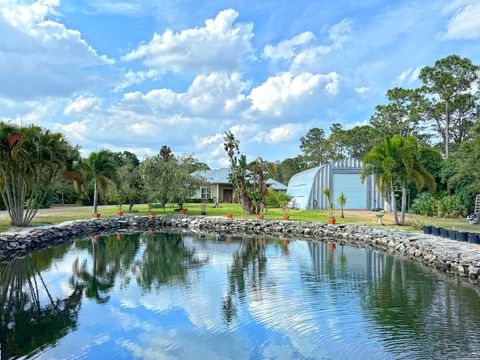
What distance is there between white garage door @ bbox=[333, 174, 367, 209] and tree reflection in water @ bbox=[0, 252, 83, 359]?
27.4 meters

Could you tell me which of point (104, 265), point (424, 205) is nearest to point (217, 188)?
point (424, 205)

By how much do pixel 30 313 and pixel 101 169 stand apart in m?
23.9

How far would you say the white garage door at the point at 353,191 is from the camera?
3656 centimetres

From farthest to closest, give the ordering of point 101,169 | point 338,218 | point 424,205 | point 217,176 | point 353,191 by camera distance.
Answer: point 217,176 < point 353,191 < point 101,169 < point 424,205 < point 338,218

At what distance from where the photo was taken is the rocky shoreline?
1397 centimetres

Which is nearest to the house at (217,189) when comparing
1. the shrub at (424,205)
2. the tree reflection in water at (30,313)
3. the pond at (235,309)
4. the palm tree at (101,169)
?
the palm tree at (101,169)

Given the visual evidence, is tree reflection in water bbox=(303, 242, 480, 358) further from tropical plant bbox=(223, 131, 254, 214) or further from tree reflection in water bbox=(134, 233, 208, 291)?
tropical plant bbox=(223, 131, 254, 214)

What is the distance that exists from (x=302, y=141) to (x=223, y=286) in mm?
60395

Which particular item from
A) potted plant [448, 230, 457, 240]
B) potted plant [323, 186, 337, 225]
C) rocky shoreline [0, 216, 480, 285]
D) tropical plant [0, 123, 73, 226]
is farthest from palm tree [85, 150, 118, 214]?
potted plant [448, 230, 457, 240]

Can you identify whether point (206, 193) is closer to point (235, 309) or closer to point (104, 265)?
point (104, 265)

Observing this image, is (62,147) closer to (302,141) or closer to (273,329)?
(273,329)

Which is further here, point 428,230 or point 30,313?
point 428,230

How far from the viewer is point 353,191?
3659 centimetres

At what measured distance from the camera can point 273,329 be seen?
26.5 feet
